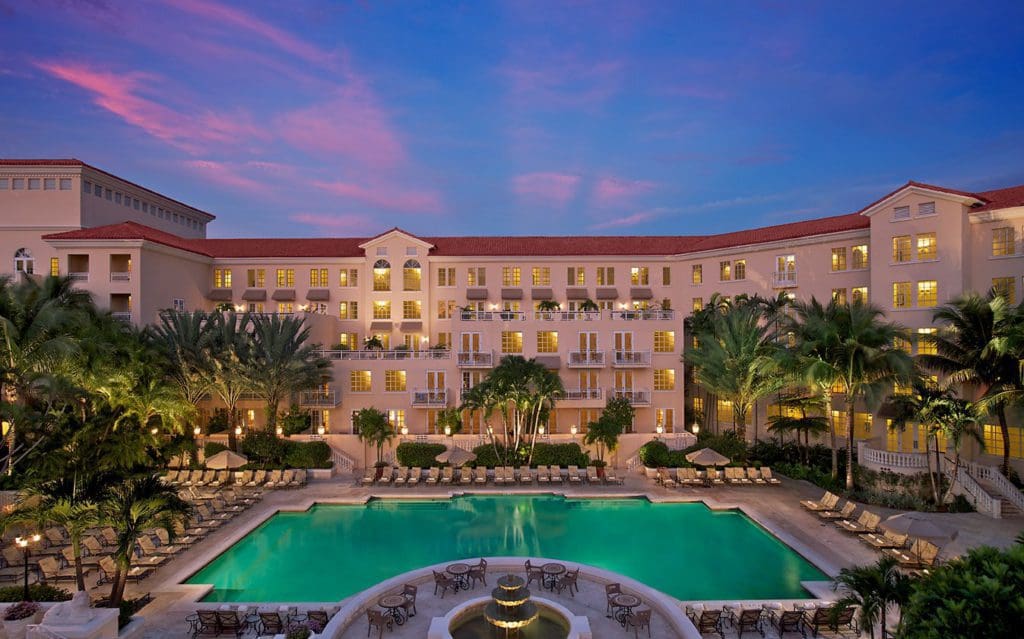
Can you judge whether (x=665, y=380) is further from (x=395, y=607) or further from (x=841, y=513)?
(x=395, y=607)

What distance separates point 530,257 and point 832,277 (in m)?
19.2

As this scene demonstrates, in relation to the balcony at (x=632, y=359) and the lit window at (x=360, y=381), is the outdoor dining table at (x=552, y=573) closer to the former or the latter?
the balcony at (x=632, y=359)

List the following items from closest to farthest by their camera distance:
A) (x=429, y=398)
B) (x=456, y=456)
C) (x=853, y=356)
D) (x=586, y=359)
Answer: (x=853, y=356) → (x=456, y=456) → (x=429, y=398) → (x=586, y=359)

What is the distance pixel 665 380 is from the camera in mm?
33688

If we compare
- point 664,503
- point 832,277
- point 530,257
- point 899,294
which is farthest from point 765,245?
point 664,503

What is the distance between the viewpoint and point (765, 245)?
35.7 metres

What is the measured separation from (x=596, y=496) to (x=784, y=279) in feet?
63.9

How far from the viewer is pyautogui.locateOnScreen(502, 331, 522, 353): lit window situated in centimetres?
3331

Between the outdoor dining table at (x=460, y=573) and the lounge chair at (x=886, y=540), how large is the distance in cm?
1349

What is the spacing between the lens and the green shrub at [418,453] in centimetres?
2915

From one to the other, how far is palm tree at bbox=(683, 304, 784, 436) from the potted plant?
27658mm

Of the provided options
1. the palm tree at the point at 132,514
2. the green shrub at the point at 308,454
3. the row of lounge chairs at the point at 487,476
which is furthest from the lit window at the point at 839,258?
the palm tree at the point at 132,514

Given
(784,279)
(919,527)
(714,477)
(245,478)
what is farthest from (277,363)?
(784,279)

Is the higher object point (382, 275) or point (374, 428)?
point (382, 275)
